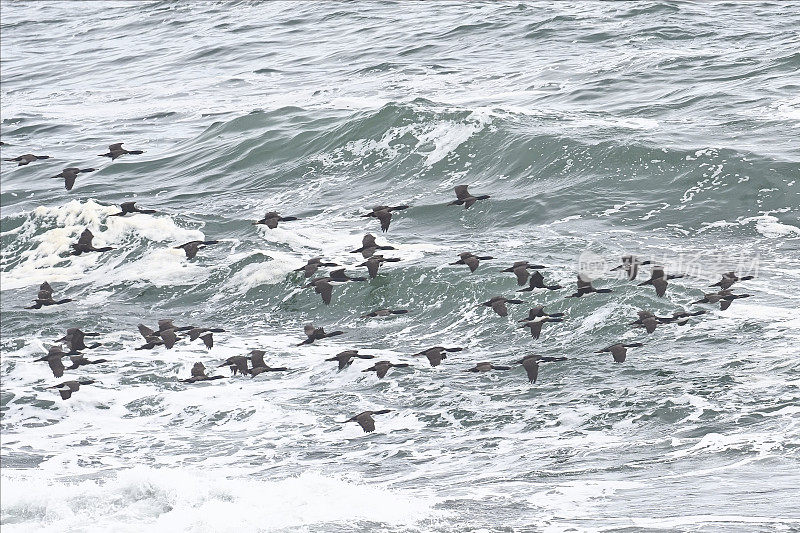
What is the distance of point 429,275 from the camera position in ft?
75.4

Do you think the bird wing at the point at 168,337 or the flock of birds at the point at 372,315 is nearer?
the flock of birds at the point at 372,315

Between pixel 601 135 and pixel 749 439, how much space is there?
46.0 ft

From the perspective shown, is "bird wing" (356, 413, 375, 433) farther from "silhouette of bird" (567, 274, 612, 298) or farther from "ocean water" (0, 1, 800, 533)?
"silhouette of bird" (567, 274, 612, 298)

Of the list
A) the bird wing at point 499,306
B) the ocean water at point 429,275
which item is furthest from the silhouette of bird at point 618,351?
the bird wing at point 499,306

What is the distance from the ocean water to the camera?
1528 centimetres

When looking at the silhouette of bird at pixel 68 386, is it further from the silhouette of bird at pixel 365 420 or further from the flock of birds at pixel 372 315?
the silhouette of bird at pixel 365 420

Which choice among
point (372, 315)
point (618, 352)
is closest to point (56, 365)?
point (372, 315)

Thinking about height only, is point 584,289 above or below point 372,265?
below

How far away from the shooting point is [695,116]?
29500 millimetres

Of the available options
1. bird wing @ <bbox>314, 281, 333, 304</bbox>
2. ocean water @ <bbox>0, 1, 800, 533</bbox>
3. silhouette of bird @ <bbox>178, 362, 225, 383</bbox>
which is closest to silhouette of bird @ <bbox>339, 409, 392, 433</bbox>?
→ ocean water @ <bbox>0, 1, 800, 533</bbox>

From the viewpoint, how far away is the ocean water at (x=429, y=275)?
50.1 ft

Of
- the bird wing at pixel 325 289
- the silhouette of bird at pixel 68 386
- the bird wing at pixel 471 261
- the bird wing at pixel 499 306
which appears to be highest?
the bird wing at pixel 471 261

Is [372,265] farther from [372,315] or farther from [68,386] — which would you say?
[68,386]

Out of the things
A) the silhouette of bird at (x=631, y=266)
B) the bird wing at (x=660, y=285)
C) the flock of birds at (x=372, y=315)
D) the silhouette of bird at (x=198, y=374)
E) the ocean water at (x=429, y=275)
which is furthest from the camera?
the silhouette of bird at (x=631, y=266)
